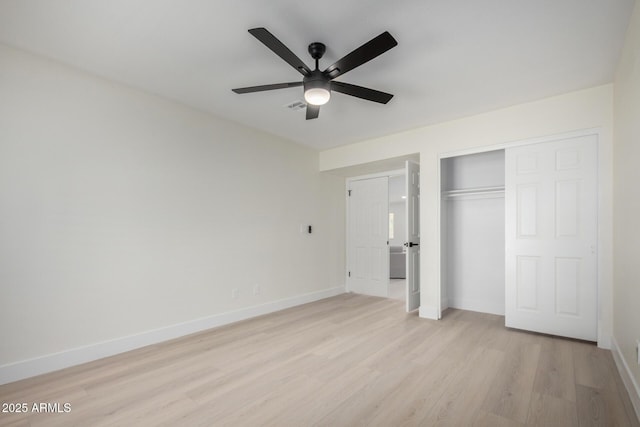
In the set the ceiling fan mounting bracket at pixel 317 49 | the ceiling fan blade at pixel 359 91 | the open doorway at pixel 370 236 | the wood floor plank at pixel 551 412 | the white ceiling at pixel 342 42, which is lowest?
the wood floor plank at pixel 551 412

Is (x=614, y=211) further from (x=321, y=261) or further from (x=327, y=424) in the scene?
(x=321, y=261)

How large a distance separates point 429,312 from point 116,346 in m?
3.70

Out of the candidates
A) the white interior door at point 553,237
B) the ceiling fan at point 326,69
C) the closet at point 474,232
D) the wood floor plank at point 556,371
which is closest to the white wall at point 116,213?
the ceiling fan at point 326,69

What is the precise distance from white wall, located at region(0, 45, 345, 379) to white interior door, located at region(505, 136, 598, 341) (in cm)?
320

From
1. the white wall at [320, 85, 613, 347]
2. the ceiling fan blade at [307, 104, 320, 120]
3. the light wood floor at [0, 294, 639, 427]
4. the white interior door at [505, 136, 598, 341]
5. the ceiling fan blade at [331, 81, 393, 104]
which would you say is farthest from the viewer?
the white interior door at [505, 136, 598, 341]

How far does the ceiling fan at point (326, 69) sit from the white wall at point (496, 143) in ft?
6.37

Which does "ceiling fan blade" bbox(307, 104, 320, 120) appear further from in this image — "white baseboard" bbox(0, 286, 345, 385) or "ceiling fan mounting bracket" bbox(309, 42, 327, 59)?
"white baseboard" bbox(0, 286, 345, 385)

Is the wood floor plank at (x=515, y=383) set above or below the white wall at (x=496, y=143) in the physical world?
below

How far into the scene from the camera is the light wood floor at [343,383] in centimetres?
202

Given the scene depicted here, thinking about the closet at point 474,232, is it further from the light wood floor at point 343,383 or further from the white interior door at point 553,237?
the light wood floor at point 343,383

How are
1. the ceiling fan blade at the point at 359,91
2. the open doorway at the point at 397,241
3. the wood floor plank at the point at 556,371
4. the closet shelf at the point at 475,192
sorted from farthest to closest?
the open doorway at the point at 397,241, the closet shelf at the point at 475,192, the ceiling fan blade at the point at 359,91, the wood floor plank at the point at 556,371

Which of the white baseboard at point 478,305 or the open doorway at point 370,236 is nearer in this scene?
the white baseboard at point 478,305

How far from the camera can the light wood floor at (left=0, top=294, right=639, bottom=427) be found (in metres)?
2.02

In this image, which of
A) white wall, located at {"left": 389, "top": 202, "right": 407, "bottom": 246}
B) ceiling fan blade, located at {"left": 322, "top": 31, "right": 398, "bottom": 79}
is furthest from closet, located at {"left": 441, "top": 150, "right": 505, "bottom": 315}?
white wall, located at {"left": 389, "top": 202, "right": 407, "bottom": 246}
